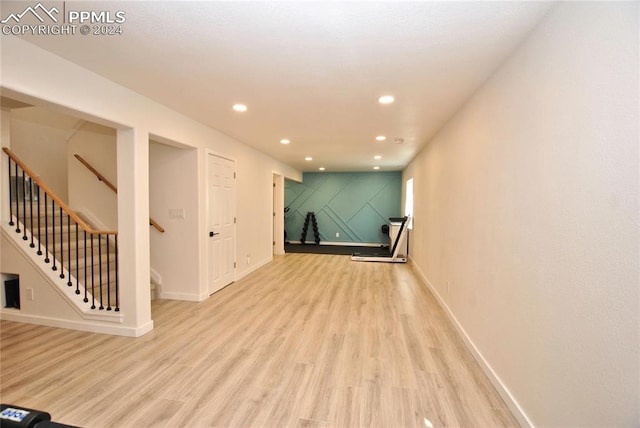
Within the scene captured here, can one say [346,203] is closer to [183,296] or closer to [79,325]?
[183,296]

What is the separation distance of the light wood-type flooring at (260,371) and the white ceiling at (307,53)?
7.83ft

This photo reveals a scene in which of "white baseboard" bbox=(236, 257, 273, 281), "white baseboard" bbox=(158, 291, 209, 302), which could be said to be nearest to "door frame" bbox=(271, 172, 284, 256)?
"white baseboard" bbox=(236, 257, 273, 281)

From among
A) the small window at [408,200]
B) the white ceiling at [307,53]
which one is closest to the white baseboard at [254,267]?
the white ceiling at [307,53]

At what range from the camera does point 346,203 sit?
940cm

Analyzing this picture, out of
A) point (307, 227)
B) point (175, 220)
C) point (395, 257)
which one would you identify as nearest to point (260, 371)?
point (175, 220)

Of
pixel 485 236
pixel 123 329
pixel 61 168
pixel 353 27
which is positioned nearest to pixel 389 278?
pixel 485 236

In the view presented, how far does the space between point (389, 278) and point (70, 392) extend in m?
4.46

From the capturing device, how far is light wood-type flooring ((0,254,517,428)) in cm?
180

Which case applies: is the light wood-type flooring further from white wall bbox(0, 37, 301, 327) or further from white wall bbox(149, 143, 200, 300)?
white wall bbox(0, 37, 301, 327)

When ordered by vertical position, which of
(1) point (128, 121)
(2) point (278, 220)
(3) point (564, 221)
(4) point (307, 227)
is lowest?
(4) point (307, 227)

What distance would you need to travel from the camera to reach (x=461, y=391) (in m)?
2.03

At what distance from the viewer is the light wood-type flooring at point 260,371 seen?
180cm

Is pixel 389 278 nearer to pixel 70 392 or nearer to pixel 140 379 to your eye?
pixel 140 379

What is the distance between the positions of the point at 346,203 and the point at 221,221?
552 cm
